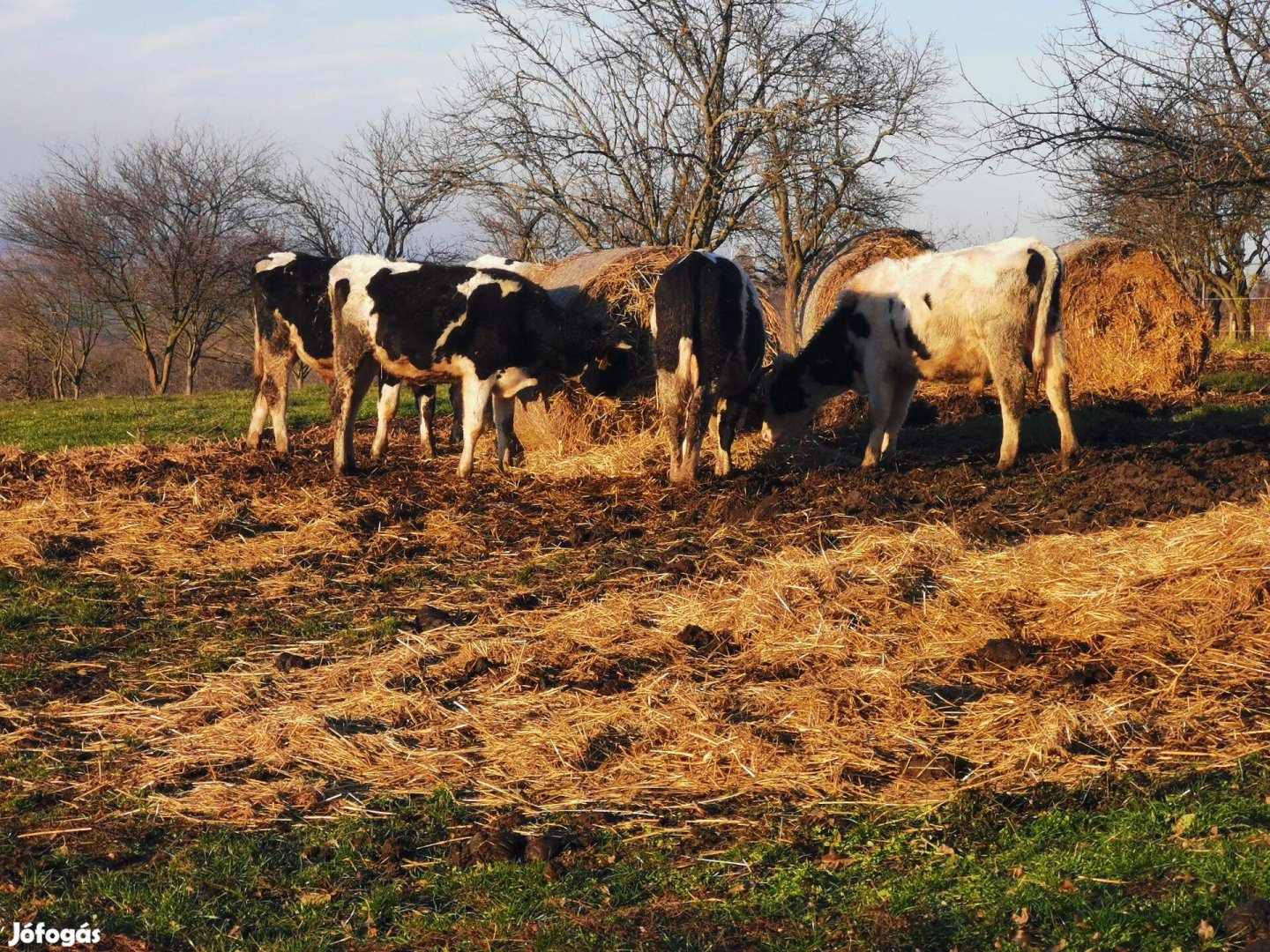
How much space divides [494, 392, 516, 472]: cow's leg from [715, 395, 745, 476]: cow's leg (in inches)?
82.2

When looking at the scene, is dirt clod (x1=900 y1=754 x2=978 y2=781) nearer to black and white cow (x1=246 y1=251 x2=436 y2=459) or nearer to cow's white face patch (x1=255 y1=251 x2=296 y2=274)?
black and white cow (x1=246 y1=251 x2=436 y2=459)

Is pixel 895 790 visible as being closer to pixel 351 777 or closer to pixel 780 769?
pixel 780 769

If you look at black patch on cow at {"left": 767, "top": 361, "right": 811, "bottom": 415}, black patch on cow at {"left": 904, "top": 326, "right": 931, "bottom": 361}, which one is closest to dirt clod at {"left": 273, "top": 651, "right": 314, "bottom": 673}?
black patch on cow at {"left": 767, "top": 361, "right": 811, "bottom": 415}

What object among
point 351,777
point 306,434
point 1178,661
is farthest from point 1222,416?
point 351,777

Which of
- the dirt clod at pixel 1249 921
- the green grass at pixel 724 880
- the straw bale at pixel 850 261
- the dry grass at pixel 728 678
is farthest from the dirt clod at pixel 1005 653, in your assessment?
the straw bale at pixel 850 261

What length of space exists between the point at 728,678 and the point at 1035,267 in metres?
5.93

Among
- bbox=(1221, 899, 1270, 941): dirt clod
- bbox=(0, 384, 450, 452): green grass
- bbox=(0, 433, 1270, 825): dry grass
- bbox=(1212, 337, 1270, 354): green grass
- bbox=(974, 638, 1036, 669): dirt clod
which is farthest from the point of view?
bbox=(1212, 337, 1270, 354): green grass

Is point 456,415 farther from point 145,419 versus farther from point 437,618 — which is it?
point 437,618

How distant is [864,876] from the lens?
394 centimetres

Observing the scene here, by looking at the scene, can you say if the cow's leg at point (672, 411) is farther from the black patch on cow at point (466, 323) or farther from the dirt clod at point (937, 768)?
the dirt clod at point (937, 768)

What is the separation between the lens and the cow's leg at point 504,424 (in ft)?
37.3

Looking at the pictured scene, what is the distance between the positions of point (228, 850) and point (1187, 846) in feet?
10.9

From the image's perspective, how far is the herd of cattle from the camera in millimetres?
10156

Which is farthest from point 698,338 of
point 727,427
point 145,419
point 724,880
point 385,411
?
point 145,419
